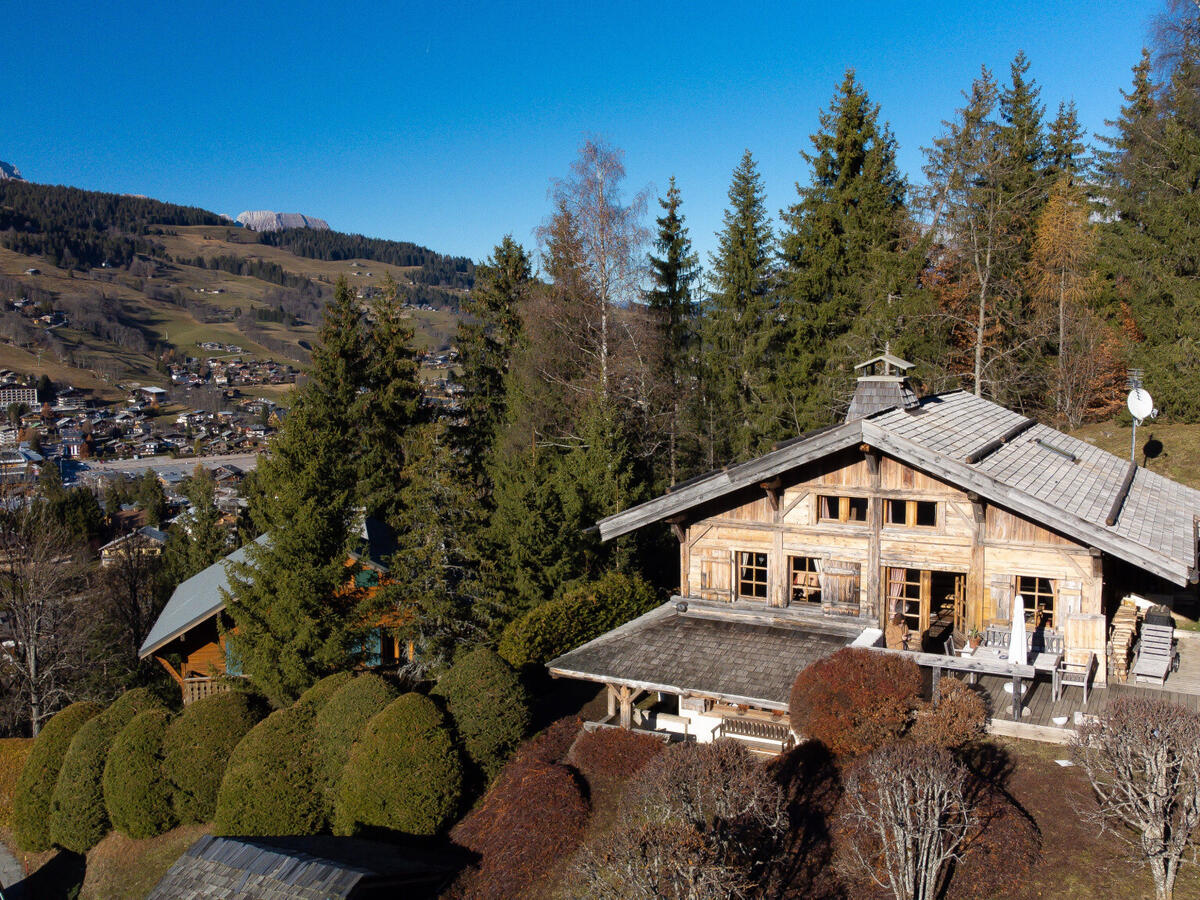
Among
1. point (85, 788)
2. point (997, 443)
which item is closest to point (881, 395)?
point (997, 443)

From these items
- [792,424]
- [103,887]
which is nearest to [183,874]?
[103,887]

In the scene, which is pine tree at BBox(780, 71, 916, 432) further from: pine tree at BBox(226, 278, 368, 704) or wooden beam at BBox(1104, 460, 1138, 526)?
pine tree at BBox(226, 278, 368, 704)

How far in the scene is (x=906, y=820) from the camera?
8688 mm

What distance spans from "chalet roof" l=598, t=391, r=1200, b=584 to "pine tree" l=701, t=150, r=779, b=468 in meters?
14.8

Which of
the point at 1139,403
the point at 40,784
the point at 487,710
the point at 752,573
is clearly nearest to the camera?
the point at 487,710

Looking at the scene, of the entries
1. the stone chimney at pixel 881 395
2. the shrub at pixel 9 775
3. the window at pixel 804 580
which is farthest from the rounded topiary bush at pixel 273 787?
the stone chimney at pixel 881 395

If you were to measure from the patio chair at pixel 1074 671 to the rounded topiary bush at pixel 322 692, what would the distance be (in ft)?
46.3

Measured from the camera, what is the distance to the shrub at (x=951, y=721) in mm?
12031

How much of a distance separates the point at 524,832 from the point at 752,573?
7.54 m

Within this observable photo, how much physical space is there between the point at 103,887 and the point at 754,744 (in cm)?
1545

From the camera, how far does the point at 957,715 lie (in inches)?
485

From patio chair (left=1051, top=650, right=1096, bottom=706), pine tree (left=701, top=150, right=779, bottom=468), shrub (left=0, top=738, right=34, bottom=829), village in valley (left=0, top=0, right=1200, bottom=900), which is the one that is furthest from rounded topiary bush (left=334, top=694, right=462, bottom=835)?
pine tree (left=701, top=150, right=779, bottom=468)

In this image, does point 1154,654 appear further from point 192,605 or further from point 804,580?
point 192,605

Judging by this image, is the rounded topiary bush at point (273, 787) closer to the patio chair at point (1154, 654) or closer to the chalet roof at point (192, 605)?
the chalet roof at point (192, 605)
